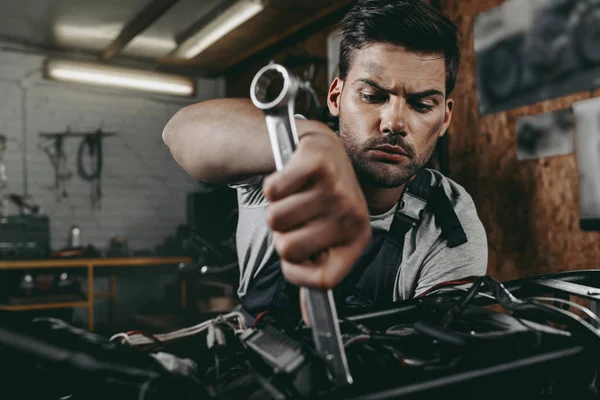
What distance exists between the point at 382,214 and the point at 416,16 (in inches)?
16.6

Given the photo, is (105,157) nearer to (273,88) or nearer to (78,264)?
(78,264)

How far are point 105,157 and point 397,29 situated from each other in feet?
14.7

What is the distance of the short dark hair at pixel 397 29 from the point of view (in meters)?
1.02

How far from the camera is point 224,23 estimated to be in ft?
11.6

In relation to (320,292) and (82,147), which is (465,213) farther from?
(82,147)

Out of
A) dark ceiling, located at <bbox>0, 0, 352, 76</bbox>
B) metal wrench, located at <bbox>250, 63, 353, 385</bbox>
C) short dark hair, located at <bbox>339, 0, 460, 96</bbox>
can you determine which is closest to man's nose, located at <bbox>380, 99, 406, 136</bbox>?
short dark hair, located at <bbox>339, 0, 460, 96</bbox>

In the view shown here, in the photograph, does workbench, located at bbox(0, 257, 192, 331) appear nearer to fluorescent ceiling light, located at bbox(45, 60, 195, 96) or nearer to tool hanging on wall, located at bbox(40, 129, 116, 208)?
tool hanging on wall, located at bbox(40, 129, 116, 208)

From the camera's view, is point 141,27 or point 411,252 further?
point 141,27

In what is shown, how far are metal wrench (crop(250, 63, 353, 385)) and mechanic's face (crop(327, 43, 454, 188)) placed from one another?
552mm

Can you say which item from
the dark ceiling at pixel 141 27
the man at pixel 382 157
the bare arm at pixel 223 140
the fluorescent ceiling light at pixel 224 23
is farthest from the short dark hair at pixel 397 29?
the dark ceiling at pixel 141 27

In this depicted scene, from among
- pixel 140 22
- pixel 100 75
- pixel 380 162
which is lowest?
pixel 380 162

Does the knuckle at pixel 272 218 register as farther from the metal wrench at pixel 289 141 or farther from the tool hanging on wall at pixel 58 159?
the tool hanging on wall at pixel 58 159

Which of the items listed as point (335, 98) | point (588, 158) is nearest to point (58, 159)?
point (335, 98)

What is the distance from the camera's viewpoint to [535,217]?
1977mm
